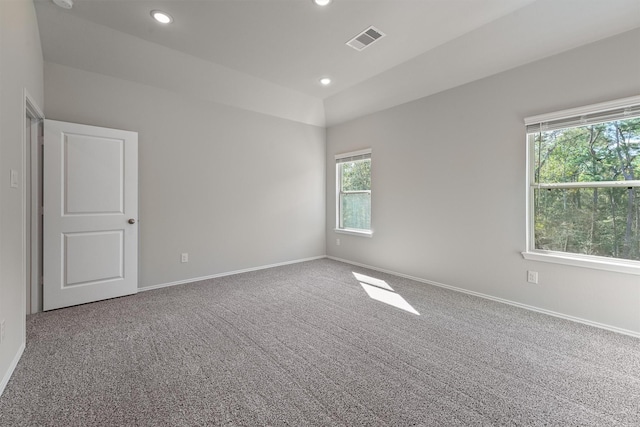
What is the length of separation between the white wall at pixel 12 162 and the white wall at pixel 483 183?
4031 millimetres

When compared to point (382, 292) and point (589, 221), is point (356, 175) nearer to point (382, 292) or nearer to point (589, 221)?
point (382, 292)

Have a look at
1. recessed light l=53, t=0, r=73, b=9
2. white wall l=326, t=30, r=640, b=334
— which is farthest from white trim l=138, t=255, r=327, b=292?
recessed light l=53, t=0, r=73, b=9

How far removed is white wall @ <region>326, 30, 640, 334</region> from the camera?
2.50 metres

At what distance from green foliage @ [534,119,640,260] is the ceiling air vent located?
6.71 feet

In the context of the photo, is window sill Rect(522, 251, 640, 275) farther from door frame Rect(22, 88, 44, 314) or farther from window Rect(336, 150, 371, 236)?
door frame Rect(22, 88, 44, 314)

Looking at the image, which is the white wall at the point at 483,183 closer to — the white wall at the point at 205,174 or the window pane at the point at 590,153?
the window pane at the point at 590,153

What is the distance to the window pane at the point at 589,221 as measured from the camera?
8.08ft

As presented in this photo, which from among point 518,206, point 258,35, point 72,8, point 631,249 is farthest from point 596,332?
point 72,8

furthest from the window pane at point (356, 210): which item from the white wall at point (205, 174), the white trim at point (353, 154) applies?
the white trim at point (353, 154)

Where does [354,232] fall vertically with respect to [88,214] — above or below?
below

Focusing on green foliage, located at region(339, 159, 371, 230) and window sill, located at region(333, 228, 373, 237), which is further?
green foliage, located at region(339, 159, 371, 230)

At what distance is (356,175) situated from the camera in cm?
505

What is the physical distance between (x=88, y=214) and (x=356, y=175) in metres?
3.88

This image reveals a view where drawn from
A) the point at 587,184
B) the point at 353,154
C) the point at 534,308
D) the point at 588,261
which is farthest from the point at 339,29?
the point at 534,308
